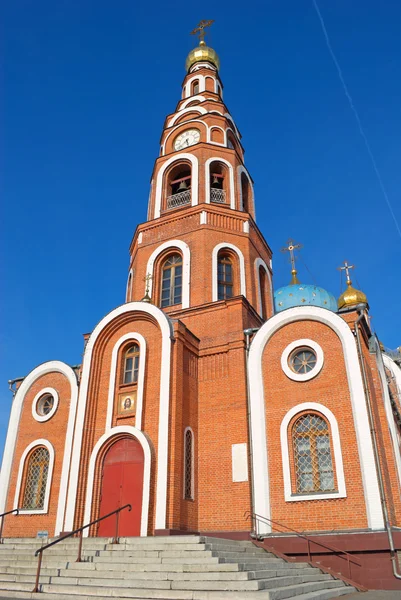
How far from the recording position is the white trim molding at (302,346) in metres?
12.6

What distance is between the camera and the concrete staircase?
7.20 metres

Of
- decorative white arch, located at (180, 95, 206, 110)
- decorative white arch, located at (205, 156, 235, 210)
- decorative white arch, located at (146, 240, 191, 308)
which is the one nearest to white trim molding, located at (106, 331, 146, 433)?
decorative white arch, located at (146, 240, 191, 308)

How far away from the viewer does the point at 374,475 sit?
35.4 feet

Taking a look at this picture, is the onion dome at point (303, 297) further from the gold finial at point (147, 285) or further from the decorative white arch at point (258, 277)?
the gold finial at point (147, 285)

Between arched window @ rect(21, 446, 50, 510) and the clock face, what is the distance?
1254 cm

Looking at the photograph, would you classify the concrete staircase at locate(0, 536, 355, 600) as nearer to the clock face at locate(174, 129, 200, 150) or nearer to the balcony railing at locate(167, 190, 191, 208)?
the balcony railing at locate(167, 190, 191, 208)

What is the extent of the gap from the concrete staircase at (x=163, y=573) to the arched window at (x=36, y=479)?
3808mm

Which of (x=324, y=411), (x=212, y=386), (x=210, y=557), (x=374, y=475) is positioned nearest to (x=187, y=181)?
(x=212, y=386)

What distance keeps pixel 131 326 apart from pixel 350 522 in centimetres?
767

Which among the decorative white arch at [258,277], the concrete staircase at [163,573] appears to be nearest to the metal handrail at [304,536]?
the concrete staircase at [163,573]

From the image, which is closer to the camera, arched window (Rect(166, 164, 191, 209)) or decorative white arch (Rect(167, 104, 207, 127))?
arched window (Rect(166, 164, 191, 209))

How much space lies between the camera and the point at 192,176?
1858 cm

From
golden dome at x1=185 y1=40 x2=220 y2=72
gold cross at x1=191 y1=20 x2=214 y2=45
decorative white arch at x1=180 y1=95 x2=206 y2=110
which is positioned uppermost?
gold cross at x1=191 y1=20 x2=214 y2=45

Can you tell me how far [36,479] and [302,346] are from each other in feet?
29.0
